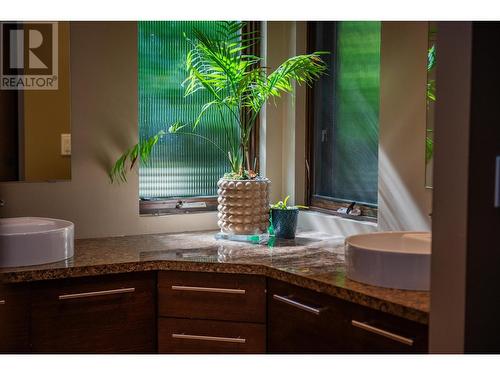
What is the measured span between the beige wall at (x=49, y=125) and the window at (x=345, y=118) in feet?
4.15

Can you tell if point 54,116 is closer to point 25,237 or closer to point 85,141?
point 85,141

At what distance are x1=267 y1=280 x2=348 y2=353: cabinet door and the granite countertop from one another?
0.17 feet

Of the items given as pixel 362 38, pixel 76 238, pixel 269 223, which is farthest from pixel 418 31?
pixel 76 238

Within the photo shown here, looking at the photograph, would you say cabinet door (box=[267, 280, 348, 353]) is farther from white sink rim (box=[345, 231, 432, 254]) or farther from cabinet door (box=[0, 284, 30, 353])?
cabinet door (box=[0, 284, 30, 353])

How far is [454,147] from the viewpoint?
204 centimetres

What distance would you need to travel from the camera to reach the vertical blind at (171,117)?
146 inches

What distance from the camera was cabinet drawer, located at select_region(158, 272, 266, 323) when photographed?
2934 millimetres

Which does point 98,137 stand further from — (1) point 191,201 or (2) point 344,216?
(2) point 344,216

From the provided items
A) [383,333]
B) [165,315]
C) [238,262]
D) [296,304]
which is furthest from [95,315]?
[383,333]

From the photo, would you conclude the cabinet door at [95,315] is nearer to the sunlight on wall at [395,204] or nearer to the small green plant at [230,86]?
the small green plant at [230,86]

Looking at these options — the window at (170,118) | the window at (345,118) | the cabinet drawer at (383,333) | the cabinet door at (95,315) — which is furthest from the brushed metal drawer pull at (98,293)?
the window at (345,118)

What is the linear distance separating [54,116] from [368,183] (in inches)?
58.6

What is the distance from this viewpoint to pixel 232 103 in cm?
358

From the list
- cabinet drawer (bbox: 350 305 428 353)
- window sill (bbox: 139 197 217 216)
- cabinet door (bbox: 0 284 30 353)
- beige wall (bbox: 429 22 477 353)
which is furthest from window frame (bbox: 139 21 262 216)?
beige wall (bbox: 429 22 477 353)
